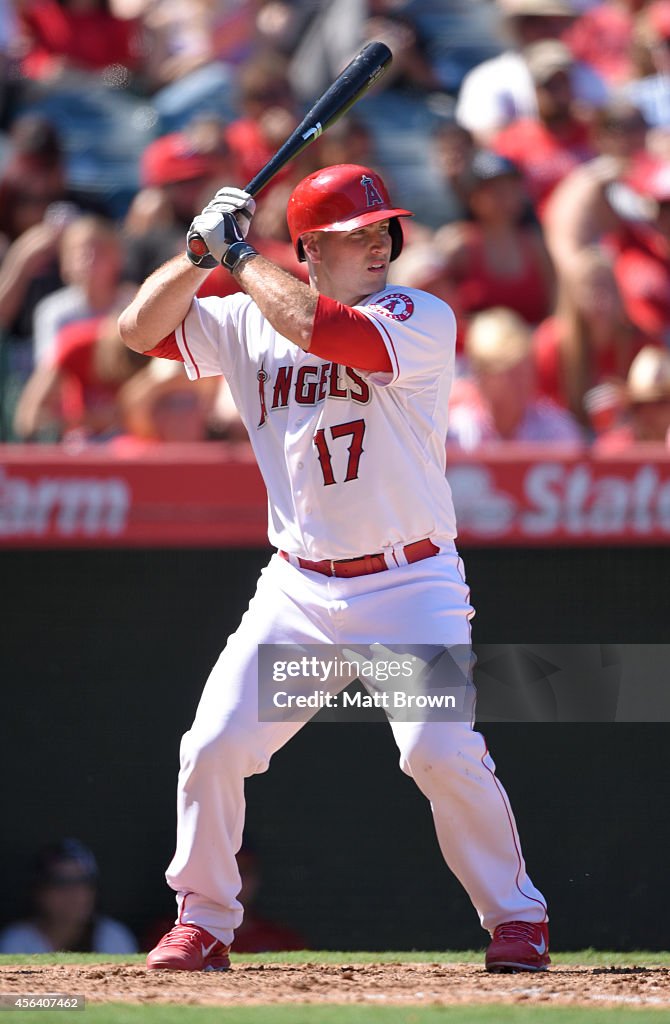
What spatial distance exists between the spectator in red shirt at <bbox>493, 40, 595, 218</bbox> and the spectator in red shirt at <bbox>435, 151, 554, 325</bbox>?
2.10 ft

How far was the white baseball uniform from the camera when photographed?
3.30 metres

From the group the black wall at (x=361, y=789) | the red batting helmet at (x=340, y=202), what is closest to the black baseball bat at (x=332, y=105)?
the red batting helmet at (x=340, y=202)

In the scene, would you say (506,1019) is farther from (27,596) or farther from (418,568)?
(27,596)

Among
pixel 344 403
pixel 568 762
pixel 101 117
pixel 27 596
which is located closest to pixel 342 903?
pixel 568 762

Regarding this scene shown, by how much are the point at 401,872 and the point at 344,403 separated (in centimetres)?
173

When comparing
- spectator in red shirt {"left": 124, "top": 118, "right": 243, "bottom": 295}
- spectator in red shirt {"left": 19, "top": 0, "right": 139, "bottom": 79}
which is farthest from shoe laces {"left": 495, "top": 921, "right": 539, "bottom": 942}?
spectator in red shirt {"left": 19, "top": 0, "right": 139, "bottom": 79}

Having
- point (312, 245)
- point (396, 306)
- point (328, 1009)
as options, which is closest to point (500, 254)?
point (312, 245)

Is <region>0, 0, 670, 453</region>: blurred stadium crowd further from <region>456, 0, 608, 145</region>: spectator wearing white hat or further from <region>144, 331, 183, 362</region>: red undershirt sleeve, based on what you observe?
<region>144, 331, 183, 362</region>: red undershirt sleeve

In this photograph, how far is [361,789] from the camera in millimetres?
4520

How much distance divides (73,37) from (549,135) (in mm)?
2628

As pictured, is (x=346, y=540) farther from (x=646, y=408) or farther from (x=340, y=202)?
(x=646, y=408)

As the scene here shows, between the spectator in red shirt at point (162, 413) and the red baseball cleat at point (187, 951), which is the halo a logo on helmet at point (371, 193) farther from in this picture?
the spectator in red shirt at point (162, 413)

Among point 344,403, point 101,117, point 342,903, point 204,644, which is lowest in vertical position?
point 342,903

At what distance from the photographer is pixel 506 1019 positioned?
8.93ft
